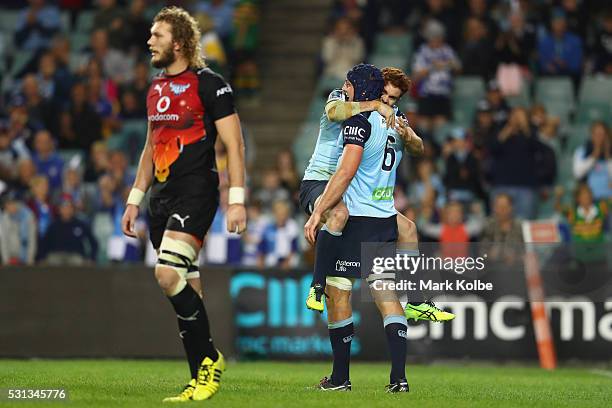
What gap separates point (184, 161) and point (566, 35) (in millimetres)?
12733

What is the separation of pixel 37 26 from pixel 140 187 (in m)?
15.2

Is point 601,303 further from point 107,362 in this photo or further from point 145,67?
point 145,67

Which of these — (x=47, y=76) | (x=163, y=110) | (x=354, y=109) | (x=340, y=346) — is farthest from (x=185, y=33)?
(x=47, y=76)

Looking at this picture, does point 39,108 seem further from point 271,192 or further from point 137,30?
point 271,192

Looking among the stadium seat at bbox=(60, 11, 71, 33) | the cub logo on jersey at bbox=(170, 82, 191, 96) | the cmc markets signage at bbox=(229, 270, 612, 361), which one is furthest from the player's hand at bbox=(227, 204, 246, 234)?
the stadium seat at bbox=(60, 11, 71, 33)

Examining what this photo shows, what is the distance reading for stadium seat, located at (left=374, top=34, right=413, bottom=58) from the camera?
72.6 feet

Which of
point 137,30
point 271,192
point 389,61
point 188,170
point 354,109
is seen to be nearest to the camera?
point 188,170

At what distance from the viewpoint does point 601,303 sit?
16250mm

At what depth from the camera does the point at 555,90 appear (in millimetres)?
21016

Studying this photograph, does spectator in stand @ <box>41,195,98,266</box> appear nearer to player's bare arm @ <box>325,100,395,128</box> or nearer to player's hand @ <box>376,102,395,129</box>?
player's bare arm @ <box>325,100,395,128</box>

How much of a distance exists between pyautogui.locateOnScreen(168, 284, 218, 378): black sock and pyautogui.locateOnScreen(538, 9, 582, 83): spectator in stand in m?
12.9

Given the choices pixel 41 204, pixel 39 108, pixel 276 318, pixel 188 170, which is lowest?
pixel 276 318

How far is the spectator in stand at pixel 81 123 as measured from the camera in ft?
70.7

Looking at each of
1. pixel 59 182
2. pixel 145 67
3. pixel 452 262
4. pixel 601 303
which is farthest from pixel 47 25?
pixel 452 262
